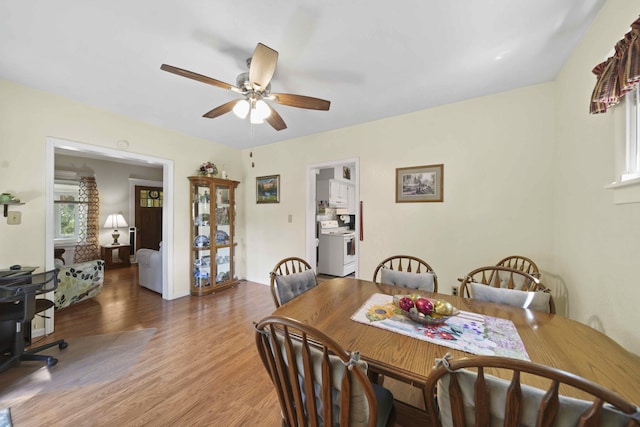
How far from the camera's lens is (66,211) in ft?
15.4

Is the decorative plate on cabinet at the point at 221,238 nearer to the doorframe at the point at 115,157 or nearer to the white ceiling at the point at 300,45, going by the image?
the doorframe at the point at 115,157

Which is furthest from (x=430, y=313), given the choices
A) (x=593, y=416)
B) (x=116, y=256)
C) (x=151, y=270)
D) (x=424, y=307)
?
(x=116, y=256)

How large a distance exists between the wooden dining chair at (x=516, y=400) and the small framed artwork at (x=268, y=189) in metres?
3.58

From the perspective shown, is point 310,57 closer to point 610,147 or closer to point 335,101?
point 335,101

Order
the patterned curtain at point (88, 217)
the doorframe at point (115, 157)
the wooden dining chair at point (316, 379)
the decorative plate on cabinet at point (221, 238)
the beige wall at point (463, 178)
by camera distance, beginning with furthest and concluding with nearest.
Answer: the patterned curtain at point (88, 217) < the decorative plate on cabinet at point (221, 238) < the doorframe at point (115, 157) < the beige wall at point (463, 178) < the wooden dining chair at point (316, 379)

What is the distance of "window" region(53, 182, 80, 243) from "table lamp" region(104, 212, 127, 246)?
51 cm

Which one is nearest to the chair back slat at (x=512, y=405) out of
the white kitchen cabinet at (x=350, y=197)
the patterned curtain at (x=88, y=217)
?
the white kitchen cabinet at (x=350, y=197)

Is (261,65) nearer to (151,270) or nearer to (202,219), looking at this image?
(202,219)

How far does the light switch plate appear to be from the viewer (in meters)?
2.19

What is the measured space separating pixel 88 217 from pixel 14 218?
3.20m

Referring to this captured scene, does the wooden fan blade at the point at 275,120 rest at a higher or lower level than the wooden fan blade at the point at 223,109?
lower

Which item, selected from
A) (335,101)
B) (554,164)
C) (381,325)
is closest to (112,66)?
(335,101)

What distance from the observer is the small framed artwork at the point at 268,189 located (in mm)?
3986

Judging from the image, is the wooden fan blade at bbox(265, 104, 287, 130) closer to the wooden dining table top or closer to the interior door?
the wooden dining table top
